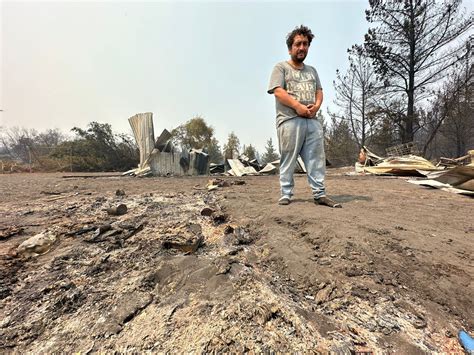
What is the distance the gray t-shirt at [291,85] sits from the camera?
8.72ft

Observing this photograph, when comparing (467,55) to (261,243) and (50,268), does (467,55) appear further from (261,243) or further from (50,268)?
(50,268)

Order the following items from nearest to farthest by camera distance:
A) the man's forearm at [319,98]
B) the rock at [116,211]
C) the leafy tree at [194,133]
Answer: the rock at [116,211] → the man's forearm at [319,98] → the leafy tree at [194,133]

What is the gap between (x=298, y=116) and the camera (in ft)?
8.68

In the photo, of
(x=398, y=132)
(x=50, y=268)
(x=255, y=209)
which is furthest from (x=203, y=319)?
(x=398, y=132)

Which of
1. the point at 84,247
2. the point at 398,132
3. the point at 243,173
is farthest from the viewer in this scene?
the point at 398,132

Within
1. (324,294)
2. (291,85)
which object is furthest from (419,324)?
(291,85)

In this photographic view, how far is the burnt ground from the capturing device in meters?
0.86

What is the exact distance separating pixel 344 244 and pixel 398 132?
636 inches

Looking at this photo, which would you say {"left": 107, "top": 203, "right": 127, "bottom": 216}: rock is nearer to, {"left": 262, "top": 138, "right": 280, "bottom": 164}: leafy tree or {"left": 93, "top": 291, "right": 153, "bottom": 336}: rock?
{"left": 93, "top": 291, "right": 153, "bottom": 336}: rock

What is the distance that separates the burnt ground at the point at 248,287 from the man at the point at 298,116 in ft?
2.27

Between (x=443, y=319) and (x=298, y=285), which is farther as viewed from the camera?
(x=298, y=285)

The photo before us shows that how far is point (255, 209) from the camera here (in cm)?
260

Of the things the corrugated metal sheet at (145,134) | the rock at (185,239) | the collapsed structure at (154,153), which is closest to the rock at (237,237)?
the rock at (185,239)

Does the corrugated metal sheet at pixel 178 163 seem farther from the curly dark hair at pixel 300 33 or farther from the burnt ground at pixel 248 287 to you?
the curly dark hair at pixel 300 33
